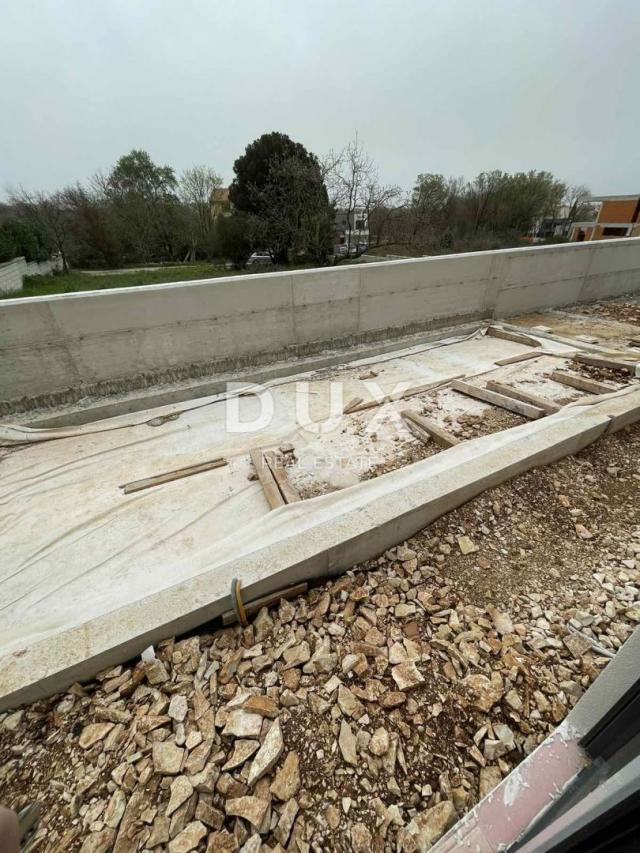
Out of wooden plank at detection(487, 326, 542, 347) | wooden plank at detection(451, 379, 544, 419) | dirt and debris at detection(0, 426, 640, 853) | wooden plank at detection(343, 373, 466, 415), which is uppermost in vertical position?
wooden plank at detection(487, 326, 542, 347)

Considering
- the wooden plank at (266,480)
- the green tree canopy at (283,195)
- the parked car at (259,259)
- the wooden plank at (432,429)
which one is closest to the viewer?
the wooden plank at (266,480)

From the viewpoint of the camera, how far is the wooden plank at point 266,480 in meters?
3.25

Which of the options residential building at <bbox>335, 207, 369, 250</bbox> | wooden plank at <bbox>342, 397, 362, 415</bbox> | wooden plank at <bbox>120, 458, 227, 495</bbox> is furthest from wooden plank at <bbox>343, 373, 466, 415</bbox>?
residential building at <bbox>335, 207, 369, 250</bbox>

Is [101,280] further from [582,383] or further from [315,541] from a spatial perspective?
[315,541]

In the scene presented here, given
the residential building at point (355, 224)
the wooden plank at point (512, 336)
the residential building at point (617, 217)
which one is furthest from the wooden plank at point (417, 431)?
the residential building at point (617, 217)

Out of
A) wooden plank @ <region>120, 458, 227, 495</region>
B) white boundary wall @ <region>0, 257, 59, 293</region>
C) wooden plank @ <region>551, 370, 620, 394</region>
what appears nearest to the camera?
wooden plank @ <region>120, 458, 227, 495</region>

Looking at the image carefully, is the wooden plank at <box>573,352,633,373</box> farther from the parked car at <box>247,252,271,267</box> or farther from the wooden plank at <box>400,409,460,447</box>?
the parked car at <box>247,252,271,267</box>

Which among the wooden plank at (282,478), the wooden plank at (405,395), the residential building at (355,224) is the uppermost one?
the residential building at (355,224)

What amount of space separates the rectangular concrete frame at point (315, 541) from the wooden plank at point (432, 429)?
1.19 ft

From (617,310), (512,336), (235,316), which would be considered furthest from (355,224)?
(235,316)

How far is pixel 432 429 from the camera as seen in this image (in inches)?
160

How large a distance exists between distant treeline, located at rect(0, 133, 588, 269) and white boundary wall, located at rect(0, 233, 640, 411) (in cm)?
1304

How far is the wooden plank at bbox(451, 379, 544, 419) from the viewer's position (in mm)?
4297

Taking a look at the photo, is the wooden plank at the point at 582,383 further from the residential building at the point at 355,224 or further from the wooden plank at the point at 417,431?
the residential building at the point at 355,224
